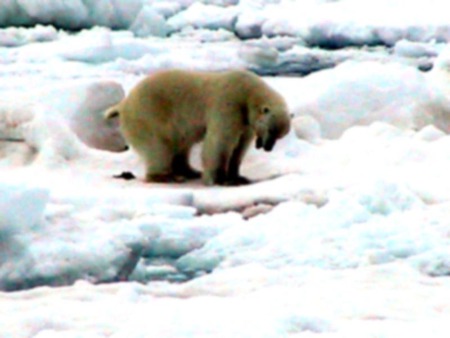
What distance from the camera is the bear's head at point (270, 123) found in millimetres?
5398

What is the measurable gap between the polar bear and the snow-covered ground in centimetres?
18

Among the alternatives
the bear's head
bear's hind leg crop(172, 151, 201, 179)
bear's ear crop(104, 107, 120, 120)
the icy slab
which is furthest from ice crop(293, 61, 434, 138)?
the bear's head

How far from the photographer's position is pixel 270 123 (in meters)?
5.39

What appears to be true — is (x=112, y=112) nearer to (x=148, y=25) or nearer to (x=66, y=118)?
(x=66, y=118)

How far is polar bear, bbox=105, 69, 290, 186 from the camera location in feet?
18.0

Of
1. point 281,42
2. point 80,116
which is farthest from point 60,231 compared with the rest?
point 281,42

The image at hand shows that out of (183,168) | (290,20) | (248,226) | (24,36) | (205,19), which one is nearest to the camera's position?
(248,226)

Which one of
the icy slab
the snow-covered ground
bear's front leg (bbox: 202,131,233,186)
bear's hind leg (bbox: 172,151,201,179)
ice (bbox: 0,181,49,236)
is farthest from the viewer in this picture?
the icy slab

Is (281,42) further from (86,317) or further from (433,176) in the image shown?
(86,317)

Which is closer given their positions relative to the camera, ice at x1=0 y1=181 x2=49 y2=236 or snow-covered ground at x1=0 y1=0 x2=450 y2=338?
snow-covered ground at x1=0 y1=0 x2=450 y2=338

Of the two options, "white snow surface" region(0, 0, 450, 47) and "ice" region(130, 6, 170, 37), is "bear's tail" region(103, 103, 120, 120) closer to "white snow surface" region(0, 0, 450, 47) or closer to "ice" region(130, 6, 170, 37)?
"white snow surface" region(0, 0, 450, 47)

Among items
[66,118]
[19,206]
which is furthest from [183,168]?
[19,206]

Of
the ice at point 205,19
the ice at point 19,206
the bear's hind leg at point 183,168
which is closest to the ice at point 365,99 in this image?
the bear's hind leg at point 183,168

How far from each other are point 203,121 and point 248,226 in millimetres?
1690
